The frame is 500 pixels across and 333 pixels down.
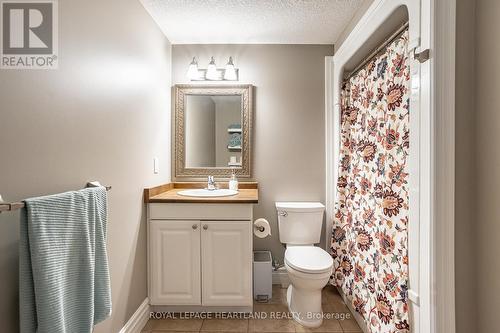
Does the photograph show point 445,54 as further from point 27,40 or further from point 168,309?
point 168,309

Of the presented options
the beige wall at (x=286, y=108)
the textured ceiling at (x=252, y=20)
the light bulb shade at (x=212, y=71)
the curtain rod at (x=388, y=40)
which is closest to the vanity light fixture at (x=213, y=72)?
the light bulb shade at (x=212, y=71)

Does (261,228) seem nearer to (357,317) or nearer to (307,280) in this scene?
(307,280)

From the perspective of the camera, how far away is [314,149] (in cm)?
249

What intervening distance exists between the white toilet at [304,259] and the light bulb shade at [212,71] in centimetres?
128

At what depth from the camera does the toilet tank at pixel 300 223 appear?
2.27 metres

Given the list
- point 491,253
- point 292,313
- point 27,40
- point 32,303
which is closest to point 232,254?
point 292,313

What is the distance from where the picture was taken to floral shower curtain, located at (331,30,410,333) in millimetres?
1359

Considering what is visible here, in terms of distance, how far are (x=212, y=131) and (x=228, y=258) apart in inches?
46.4

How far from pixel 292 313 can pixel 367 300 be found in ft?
1.87

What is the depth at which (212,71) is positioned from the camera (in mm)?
2398

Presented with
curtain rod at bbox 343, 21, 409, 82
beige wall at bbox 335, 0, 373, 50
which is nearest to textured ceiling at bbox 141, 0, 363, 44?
beige wall at bbox 335, 0, 373, 50

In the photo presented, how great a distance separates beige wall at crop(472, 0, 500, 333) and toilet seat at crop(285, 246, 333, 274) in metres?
0.86

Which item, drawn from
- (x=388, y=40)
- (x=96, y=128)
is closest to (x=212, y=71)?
(x=96, y=128)

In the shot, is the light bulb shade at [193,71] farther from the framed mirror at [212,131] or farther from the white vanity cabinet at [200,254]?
the white vanity cabinet at [200,254]
